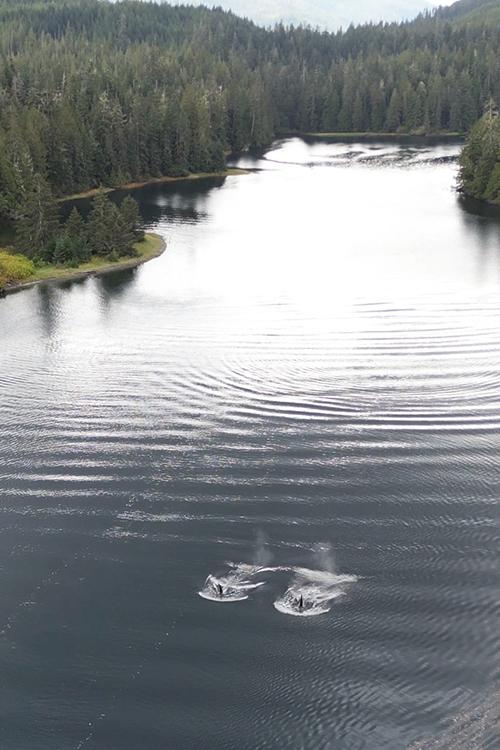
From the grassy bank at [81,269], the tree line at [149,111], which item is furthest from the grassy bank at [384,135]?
the grassy bank at [81,269]

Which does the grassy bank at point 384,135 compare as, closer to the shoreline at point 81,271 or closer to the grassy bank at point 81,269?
the grassy bank at point 81,269

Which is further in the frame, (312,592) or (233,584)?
(233,584)

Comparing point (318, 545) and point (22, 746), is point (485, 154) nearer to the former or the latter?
point (318, 545)

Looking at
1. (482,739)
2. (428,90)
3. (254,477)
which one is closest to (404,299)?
(254,477)

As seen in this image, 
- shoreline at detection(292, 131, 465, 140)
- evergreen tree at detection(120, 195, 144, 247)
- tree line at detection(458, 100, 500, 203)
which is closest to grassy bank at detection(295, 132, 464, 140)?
A: shoreline at detection(292, 131, 465, 140)

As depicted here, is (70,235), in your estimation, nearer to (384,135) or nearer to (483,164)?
(483,164)

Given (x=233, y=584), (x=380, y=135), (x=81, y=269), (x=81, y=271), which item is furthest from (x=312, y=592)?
(x=380, y=135)
